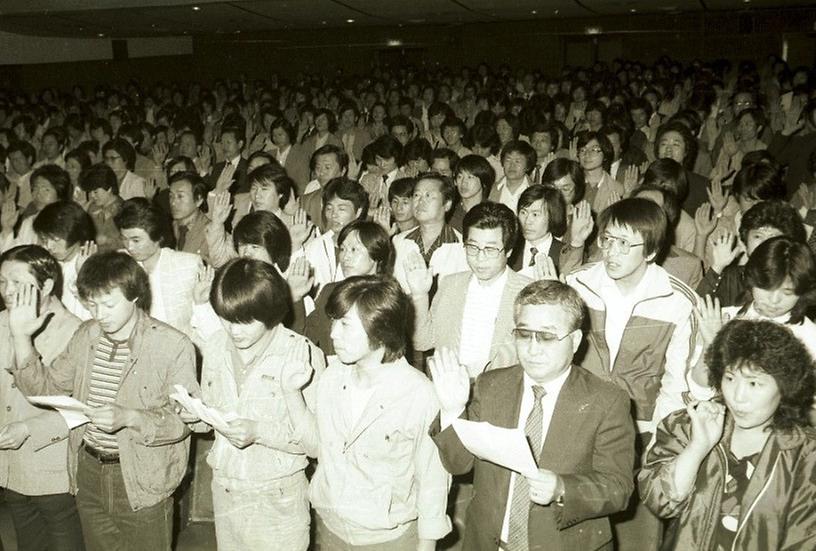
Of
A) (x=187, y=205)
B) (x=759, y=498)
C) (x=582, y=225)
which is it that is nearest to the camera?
(x=759, y=498)

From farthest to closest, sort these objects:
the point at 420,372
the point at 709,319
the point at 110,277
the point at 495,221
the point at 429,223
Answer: the point at 429,223
the point at 495,221
the point at 709,319
the point at 110,277
the point at 420,372

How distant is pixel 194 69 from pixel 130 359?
18296 millimetres

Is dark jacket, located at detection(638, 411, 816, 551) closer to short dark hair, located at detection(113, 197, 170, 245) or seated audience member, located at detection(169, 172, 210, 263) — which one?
short dark hair, located at detection(113, 197, 170, 245)

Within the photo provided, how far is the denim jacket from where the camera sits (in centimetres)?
259

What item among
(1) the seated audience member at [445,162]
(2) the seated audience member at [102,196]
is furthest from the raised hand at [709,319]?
(2) the seated audience member at [102,196]

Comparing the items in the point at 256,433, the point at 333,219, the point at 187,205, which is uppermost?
the point at 187,205

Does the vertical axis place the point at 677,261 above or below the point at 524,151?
below

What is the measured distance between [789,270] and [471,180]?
2697 mm

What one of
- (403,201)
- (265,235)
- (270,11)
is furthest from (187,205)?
(270,11)

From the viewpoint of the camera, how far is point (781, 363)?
192 cm

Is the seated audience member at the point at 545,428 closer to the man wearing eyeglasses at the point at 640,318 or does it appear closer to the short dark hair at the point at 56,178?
the man wearing eyeglasses at the point at 640,318

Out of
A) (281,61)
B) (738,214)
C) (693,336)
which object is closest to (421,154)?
(738,214)

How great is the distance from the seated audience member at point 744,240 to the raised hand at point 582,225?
28.6 inches

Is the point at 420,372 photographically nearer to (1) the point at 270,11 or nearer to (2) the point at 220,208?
(2) the point at 220,208
